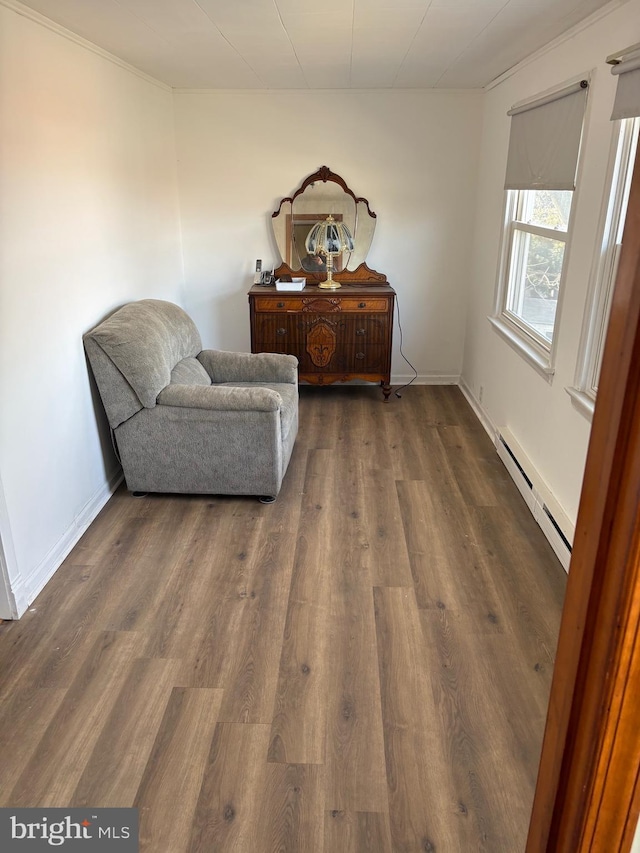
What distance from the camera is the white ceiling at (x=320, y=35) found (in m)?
2.46

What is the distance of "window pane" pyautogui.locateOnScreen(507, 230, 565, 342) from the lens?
129 inches

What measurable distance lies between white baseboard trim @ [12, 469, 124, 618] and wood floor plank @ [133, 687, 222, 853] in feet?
2.67

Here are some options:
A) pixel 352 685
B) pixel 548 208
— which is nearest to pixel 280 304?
pixel 548 208

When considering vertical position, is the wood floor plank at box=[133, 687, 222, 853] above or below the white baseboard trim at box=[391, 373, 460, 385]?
below

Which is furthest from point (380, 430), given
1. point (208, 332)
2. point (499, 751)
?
point (499, 751)

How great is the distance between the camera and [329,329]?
4.64 meters

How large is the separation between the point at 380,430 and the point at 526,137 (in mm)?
1964

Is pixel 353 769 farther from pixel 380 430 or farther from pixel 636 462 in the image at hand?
pixel 380 430

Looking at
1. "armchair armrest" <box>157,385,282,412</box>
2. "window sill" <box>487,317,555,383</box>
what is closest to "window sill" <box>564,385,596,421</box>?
"window sill" <box>487,317,555,383</box>

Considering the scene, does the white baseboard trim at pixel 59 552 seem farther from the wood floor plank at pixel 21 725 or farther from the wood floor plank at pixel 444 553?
the wood floor plank at pixel 444 553

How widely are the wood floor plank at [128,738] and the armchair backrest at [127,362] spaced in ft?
4.48

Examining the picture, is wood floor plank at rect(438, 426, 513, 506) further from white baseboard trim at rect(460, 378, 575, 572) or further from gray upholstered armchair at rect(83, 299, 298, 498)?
gray upholstered armchair at rect(83, 299, 298, 498)

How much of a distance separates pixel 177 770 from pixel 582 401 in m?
2.04

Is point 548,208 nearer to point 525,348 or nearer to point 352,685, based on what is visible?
point 525,348
